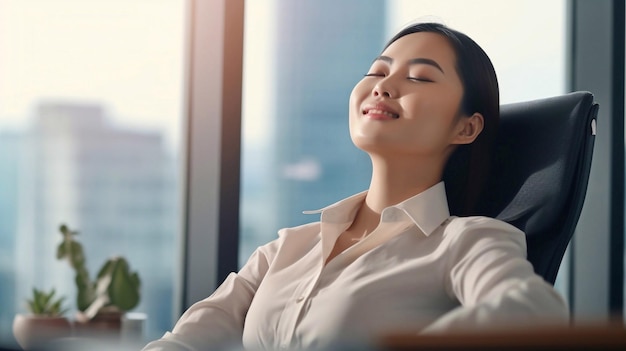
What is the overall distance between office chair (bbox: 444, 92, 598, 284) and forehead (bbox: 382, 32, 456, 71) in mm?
203

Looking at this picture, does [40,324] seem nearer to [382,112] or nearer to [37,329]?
[37,329]

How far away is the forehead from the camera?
1.43 m

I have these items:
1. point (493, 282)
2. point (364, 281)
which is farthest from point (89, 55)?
point (493, 282)

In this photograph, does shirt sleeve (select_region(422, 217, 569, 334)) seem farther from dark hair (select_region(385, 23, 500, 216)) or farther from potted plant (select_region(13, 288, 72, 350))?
potted plant (select_region(13, 288, 72, 350))

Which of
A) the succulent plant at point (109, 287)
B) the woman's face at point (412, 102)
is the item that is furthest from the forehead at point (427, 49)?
the succulent plant at point (109, 287)

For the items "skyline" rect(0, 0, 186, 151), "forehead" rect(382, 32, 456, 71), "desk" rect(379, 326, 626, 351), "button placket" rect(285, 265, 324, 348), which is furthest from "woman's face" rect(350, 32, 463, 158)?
"skyline" rect(0, 0, 186, 151)

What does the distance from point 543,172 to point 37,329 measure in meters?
1.35

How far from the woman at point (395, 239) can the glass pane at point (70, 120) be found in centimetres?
98

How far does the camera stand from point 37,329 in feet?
7.19

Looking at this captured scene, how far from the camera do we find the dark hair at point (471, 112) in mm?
1455

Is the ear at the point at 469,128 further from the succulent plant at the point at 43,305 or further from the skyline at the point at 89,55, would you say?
the skyline at the point at 89,55

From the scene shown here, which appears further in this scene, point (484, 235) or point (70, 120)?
point (70, 120)

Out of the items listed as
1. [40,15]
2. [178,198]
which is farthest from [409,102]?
[40,15]

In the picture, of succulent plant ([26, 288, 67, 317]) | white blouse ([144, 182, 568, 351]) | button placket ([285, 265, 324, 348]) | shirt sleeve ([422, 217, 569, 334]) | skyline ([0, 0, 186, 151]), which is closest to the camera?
shirt sleeve ([422, 217, 569, 334])
